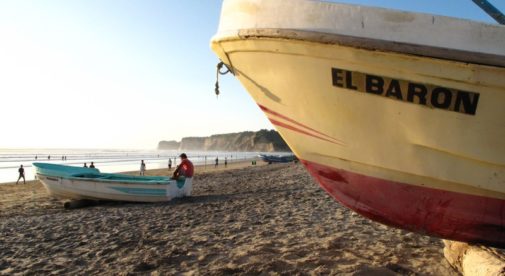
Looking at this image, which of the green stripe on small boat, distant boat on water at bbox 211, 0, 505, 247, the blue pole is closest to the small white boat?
the green stripe on small boat

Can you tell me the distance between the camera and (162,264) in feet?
14.9

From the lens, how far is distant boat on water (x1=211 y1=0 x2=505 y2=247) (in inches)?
110

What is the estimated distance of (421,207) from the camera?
11.3 ft

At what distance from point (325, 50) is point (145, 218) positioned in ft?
20.6

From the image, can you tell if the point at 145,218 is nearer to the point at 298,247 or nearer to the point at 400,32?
the point at 298,247

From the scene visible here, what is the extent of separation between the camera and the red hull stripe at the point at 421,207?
3.28 meters

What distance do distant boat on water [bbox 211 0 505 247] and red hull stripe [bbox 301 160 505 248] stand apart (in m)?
0.01

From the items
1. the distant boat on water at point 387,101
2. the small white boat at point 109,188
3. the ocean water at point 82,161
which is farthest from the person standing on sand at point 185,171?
the ocean water at point 82,161

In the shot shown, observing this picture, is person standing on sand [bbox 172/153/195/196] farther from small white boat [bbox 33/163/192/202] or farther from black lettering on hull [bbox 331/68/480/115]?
black lettering on hull [bbox 331/68/480/115]

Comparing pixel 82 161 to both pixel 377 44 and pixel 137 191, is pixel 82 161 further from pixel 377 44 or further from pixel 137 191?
pixel 377 44

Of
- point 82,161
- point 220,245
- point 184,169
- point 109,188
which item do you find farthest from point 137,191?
point 82,161

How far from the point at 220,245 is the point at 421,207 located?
2.96 metres

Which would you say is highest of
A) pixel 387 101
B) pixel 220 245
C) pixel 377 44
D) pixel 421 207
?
pixel 377 44

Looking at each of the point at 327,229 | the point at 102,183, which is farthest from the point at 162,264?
the point at 102,183
